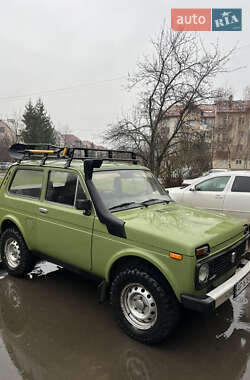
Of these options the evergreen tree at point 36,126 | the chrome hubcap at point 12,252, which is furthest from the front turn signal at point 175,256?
the evergreen tree at point 36,126

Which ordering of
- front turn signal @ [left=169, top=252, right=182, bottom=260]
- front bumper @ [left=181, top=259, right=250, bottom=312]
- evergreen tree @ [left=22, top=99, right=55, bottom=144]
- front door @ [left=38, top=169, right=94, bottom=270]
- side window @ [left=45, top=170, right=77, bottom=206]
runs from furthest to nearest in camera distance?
evergreen tree @ [left=22, top=99, right=55, bottom=144]
side window @ [left=45, top=170, right=77, bottom=206]
front door @ [left=38, top=169, right=94, bottom=270]
front turn signal @ [left=169, top=252, right=182, bottom=260]
front bumper @ [left=181, top=259, right=250, bottom=312]

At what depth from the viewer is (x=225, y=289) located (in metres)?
2.77

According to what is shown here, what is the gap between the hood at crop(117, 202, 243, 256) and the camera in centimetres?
270

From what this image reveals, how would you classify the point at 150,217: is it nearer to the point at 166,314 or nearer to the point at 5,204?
the point at 166,314

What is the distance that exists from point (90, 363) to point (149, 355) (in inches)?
23.9

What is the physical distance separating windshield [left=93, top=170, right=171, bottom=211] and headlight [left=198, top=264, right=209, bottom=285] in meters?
1.26

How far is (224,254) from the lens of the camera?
297 cm

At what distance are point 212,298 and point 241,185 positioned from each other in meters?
4.80

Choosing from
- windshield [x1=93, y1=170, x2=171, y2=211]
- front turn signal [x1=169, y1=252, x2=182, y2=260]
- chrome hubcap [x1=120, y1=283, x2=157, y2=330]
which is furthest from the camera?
windshield [x1=93, y1=170, x2=171, y2=211]

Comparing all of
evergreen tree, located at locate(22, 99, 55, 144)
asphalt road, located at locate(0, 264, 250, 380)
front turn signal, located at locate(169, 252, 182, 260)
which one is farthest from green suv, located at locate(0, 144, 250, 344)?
evergreen tree, located at locate(22, 99, 55, 144)

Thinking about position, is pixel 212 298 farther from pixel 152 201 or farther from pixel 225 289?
pixel 152 201

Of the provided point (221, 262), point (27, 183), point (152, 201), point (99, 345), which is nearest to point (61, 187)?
point (27, 183)

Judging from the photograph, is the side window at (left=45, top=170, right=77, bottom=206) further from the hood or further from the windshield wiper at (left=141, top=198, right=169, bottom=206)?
the windshield wiper at (left=141, top=198, right=169, bottom=206)

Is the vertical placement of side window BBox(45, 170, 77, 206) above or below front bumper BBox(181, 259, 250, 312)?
above
